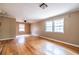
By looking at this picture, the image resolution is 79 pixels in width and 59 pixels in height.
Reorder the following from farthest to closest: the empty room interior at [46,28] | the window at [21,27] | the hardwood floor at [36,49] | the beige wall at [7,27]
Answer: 1. the window at [21,27]
2. the beige wall at [7,27]
3. the empty room interior at [46,28]
4. the hardwood floor at [36,49]

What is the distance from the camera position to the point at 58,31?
6.59m

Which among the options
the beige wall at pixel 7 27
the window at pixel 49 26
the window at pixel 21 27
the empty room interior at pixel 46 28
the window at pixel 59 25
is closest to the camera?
the empty room interior at pixel 46 28

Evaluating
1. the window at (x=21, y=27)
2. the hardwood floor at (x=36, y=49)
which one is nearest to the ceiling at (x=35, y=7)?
the hardwood floor at (x=36, y=49)

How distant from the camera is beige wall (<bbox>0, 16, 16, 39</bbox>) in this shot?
7.30 metres

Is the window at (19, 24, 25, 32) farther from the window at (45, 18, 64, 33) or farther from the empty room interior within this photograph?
the window at (45, 18, 64, 33)

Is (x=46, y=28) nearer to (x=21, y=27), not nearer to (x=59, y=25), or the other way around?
(x=59, y=25)

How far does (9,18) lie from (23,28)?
6.18 meters

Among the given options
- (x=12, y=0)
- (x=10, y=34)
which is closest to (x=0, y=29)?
(x=10, y=34)

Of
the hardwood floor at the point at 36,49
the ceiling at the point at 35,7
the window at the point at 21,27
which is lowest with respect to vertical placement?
the hardwood floor at the point at 36,49

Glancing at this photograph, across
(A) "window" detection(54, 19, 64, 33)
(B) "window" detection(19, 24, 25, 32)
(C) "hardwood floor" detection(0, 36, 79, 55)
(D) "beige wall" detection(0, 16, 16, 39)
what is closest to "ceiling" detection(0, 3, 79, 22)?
(A) "window" detection(54, 19, 64, 33)

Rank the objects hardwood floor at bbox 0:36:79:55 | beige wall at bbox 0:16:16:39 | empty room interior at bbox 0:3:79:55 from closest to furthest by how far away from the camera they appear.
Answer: hardwood floor at bbox 0:36:79:55, empty room interior at bbox 0:3:79:55, beige wall at bbox 0:16:16:39

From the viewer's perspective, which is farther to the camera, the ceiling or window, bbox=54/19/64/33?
window, bbox=54/19/64/33

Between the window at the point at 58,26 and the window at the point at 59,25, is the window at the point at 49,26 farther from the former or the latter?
the window at the point at 59,25

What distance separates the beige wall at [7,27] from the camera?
7.30 m
